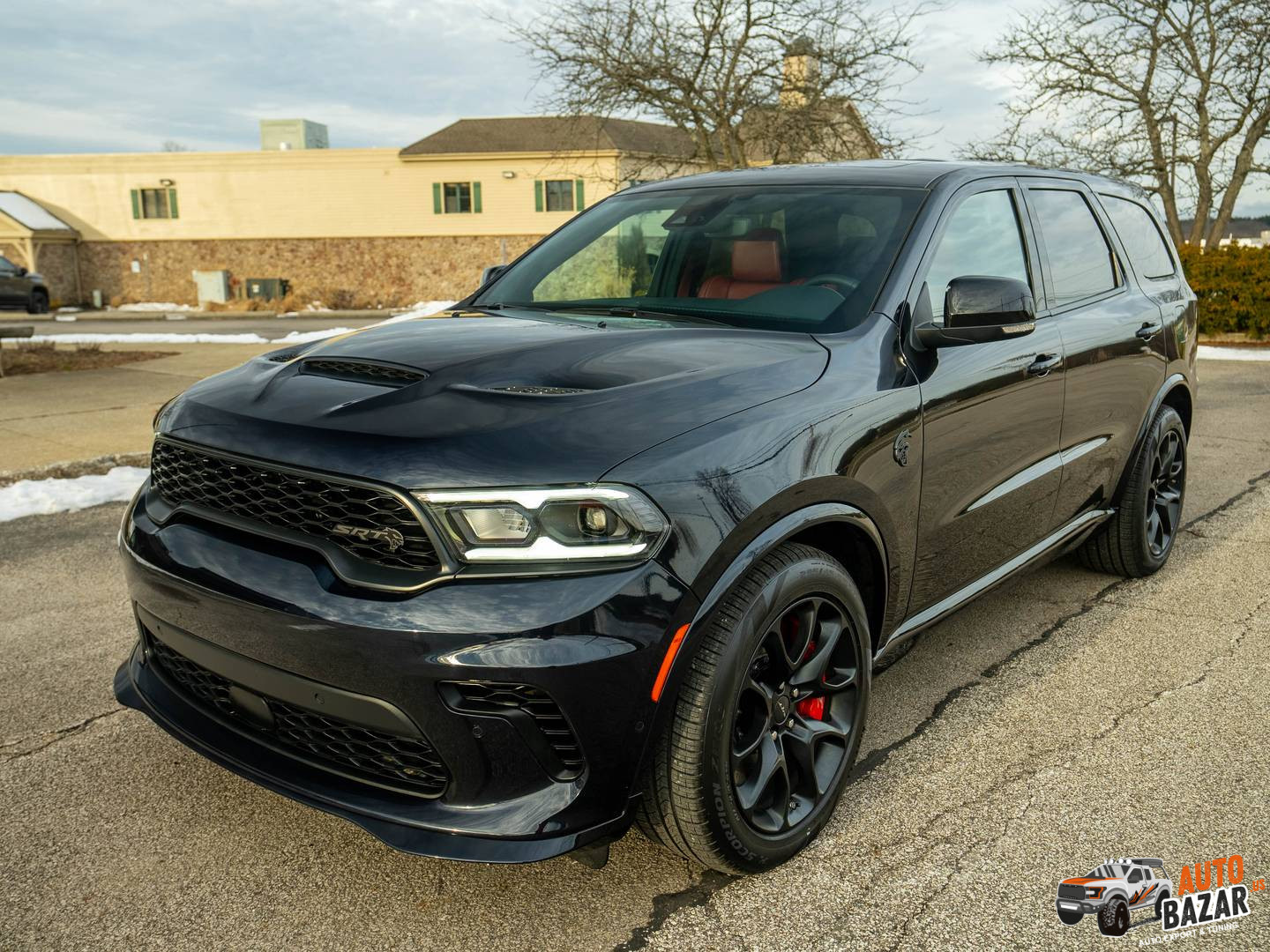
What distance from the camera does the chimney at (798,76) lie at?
1947 cm

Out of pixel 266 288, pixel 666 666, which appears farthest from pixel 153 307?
pixel 666 666

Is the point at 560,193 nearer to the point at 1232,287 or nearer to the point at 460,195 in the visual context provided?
the point at 460,195

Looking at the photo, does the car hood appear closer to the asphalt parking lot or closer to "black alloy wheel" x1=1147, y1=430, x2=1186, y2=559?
the asphalt parking lot

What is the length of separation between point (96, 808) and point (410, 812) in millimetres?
1274

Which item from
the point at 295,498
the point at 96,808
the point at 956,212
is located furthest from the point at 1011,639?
the point at 96,808

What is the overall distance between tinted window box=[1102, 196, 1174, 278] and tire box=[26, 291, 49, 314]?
33.0 metres

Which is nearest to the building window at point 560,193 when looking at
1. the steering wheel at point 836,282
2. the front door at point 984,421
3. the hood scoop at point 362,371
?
the front door at point 984,421

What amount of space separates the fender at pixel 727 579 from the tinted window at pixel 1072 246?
72.3 inches

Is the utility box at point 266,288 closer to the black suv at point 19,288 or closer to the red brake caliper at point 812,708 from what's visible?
the black suv at point 19,288

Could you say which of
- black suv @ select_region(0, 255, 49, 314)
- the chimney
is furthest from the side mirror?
black suv @ select_region(0, 255, 49, 314)

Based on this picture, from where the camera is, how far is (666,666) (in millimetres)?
2213

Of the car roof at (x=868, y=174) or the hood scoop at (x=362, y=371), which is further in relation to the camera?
the car roof at (x=868, y=174)

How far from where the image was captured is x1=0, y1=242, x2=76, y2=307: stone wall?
4266 centimetres

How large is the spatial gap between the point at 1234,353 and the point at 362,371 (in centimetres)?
1641
